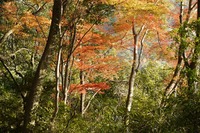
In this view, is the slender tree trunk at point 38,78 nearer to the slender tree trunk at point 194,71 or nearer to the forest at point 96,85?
the forest at point 96,85

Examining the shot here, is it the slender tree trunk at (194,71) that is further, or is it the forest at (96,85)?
the slender tree trunk at (194,71)

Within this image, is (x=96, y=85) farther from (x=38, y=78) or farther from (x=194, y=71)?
(x=194, y=71)

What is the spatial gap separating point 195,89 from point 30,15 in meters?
10.9

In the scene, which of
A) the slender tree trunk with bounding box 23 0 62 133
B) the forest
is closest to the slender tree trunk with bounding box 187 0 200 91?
the forest

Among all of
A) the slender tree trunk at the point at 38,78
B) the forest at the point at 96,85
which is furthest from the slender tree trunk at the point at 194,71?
the slender tree trunk at the point at 38,78

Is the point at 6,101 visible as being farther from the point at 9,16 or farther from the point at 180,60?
the point at 9,16

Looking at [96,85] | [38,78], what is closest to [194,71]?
[38,78]

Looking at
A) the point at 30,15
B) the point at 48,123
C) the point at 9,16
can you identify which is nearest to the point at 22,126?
the point at 48,123

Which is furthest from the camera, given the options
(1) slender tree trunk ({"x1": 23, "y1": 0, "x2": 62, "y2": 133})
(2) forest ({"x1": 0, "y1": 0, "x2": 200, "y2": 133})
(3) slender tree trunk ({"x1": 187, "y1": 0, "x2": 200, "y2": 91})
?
(1) slender tree trunk ({"x1": 23, "y1": 0, "x2": 62, "y2": 133})

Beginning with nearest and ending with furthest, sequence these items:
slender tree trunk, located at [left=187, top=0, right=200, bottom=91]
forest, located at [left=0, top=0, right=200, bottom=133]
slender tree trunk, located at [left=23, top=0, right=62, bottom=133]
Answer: forest, located at [left=0, top=0, right=200, bottom=133] → slender tree trunk, located at [left=187, top=0, right=200, bottom=91] → slender tree trunk, located at [left=23, top=0, right=62, bottom=133]

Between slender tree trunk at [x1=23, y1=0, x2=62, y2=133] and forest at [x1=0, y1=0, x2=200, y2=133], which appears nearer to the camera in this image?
forest at [x1=0, y1=0, x2=200, y2=133]

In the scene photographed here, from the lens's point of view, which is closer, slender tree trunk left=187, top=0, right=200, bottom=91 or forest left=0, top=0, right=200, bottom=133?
forest left=0, top=0, right=200, bottom=133

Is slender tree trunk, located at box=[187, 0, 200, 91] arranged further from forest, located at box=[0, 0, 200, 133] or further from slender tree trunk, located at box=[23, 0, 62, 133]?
slender tree trunk, located at box=[23, 0, 62, 133]

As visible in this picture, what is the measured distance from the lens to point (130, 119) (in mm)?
5723
